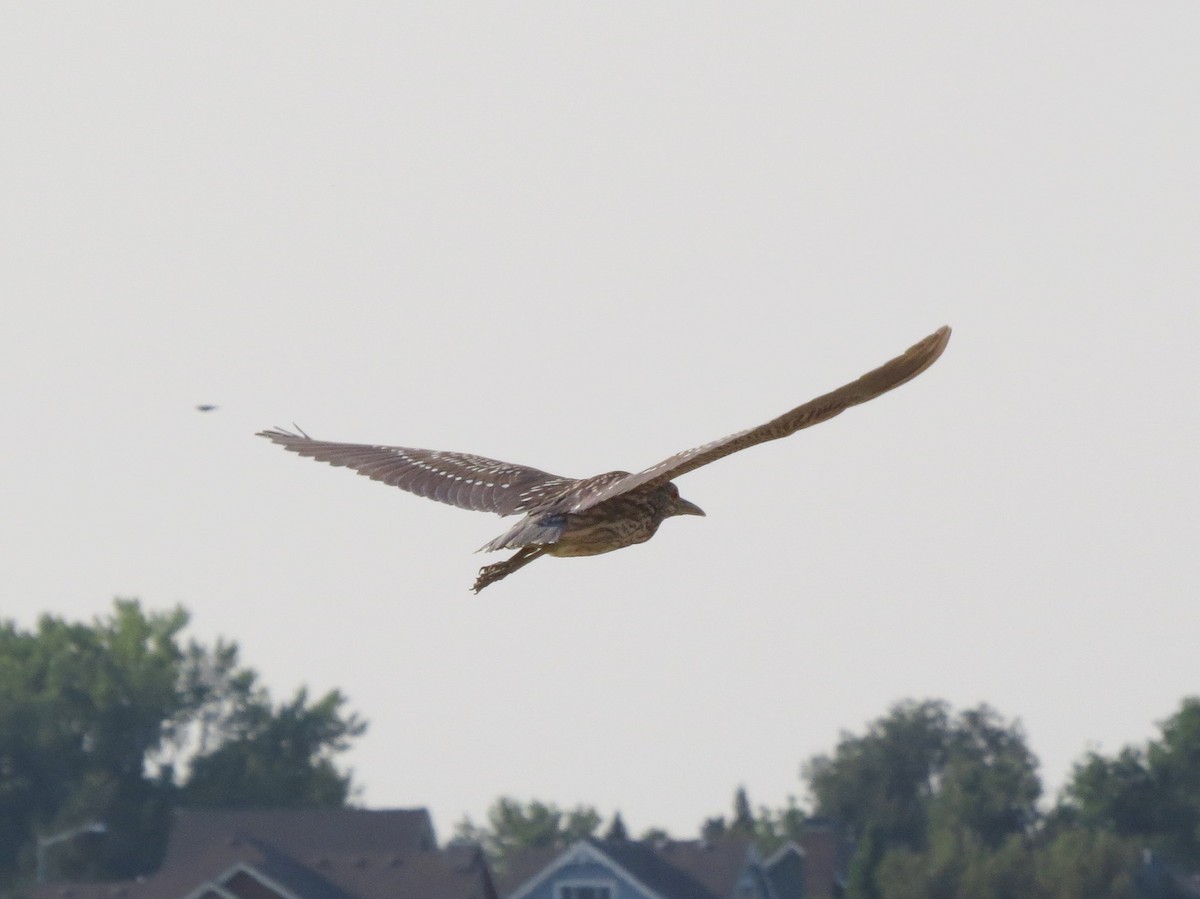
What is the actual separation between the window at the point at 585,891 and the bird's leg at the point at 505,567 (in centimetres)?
4779

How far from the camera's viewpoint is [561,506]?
12742 mm

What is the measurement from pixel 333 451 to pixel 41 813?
73.2 metres

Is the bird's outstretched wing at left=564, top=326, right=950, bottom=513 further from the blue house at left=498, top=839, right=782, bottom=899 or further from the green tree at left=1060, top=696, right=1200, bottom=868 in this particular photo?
the green tree at left=1060, top=696, right=1200, bottom=868

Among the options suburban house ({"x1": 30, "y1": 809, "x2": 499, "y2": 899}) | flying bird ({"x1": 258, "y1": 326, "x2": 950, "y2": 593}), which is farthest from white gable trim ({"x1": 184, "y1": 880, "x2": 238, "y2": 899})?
flying bird ({"x1": 258, "y1": 326, "x2": 950, "y2": 593})

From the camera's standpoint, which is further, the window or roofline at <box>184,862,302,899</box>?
roofline at <box>184,862,302,899</box>

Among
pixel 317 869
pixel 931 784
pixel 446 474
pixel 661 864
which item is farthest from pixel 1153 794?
pixel 446 474

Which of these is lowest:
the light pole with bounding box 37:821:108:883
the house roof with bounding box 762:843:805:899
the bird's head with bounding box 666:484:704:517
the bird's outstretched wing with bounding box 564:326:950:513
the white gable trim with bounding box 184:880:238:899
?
the bird's outstretched wing with bounding box 564:326:950:513

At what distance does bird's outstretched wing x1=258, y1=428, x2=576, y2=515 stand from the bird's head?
0.54m

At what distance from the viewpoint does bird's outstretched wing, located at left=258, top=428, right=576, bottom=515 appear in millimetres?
13773

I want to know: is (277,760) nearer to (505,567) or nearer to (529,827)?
(529,827)

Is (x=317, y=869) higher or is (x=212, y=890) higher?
(x=317, y=869)

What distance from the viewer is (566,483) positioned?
13.9m

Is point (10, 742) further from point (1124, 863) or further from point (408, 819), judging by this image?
point (1124, 863)

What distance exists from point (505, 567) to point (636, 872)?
4743 centimetres
